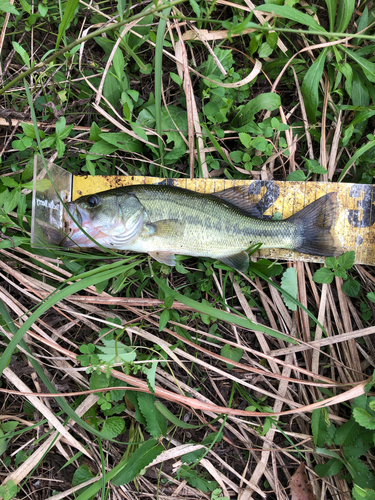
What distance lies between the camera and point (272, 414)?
2934 mm

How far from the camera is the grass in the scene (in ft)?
9.99

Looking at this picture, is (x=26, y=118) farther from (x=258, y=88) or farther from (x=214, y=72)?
(x=258, y=88)

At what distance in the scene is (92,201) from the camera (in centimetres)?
301

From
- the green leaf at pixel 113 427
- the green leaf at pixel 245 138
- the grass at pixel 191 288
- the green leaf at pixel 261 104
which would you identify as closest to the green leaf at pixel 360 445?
the grass at pixel 191 288

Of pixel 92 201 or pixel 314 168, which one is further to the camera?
pixel 314 168

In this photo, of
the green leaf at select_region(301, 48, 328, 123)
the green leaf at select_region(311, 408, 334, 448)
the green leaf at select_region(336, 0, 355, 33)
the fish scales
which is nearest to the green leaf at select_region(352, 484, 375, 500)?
the green leaf at select_region(311, 408, 334, 448)

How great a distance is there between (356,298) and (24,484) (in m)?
3.65

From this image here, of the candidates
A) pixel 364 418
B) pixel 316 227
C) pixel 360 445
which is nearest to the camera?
pixel 364 418

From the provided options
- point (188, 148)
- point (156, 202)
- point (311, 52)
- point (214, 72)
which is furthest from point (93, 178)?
point (311, 52)

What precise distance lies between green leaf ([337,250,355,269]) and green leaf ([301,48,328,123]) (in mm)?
1406

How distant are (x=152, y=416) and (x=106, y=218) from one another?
1800 millimetres

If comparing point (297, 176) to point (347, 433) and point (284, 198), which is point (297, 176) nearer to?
point (284, 198)

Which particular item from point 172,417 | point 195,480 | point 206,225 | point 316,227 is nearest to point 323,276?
point 316,227

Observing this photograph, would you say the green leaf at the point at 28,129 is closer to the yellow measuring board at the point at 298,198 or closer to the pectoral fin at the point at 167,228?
the yellow measuring board at the point at 298,198
